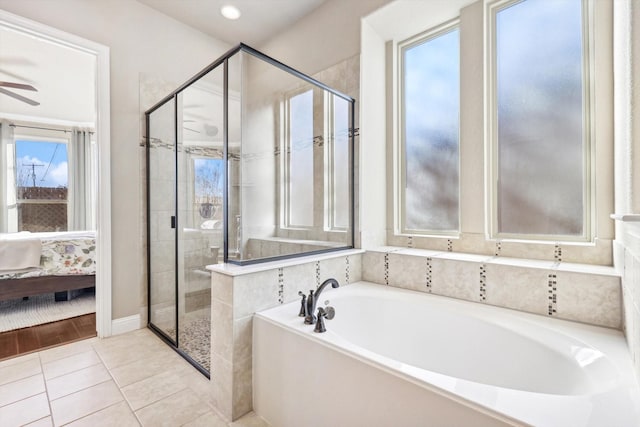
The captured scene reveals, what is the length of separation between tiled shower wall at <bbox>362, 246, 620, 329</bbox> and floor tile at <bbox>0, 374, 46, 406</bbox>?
2185 mm

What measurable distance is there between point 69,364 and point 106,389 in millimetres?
517

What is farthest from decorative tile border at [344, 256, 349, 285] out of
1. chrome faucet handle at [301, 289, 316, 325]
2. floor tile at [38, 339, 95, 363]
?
floor tile at [38, 339, 95, 363]

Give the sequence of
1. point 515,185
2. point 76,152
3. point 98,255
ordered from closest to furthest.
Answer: point 515,185 < point 98,255 < point 76,152

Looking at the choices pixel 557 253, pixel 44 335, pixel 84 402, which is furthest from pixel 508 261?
pixel 44 335

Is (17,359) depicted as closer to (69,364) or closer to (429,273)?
(69,364)

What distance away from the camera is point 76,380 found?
180 centimetres

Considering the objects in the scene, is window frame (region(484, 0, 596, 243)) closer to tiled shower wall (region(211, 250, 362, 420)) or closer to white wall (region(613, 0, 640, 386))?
white wall (region(613, 0, 640, 386))

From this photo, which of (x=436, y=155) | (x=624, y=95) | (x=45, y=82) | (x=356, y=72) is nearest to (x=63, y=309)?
(x=45, y=82)

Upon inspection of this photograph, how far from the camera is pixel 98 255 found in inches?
94.0

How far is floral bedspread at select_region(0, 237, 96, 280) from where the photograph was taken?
123 inches

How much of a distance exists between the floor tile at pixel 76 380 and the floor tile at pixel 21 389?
5 centimetres

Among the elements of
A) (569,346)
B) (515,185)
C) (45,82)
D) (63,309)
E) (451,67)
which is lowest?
(63,309)

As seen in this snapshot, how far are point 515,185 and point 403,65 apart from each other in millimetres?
1335

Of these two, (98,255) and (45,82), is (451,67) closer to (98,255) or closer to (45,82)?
(98,255)
